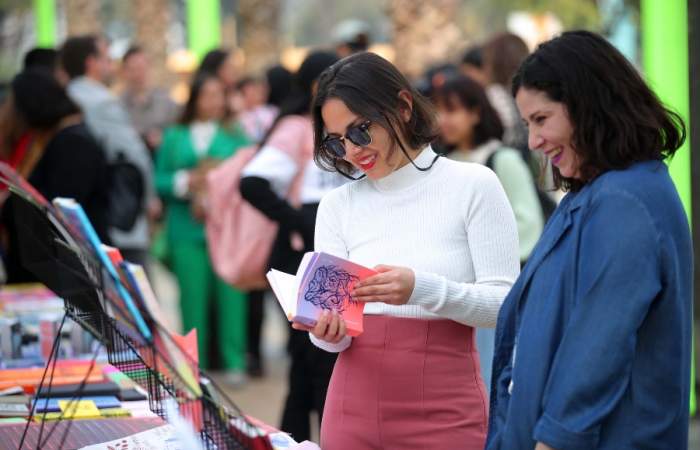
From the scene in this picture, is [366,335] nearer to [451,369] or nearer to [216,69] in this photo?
[451,369]

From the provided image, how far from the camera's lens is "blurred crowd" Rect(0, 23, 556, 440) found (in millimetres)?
5496

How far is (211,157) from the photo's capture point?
28.5 ft

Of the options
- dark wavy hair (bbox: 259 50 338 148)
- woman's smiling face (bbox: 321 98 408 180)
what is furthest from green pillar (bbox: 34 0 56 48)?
woman's smiling face (bbox: 321 98 408 180)

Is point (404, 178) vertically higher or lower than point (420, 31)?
lower

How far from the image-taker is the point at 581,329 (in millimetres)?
2562

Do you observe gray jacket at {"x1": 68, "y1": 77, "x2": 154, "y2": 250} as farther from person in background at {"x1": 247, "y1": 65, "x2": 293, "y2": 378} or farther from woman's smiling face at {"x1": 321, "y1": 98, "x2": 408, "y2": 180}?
woman's smiling face at {"x1": 321, "y1": 98, "x2": 408, "y2": 180}

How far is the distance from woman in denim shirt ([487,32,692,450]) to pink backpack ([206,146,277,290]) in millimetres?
4095

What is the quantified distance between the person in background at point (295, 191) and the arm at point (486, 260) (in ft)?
6.39

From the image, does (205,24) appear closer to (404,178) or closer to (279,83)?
(279,83)

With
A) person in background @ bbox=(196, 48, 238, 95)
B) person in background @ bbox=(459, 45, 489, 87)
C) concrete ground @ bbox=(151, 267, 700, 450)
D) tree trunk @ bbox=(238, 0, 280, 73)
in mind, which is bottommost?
concrete ground @ bbox=(151, 267, 700, 450)

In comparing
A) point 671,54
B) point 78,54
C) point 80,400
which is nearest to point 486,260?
point 80,400

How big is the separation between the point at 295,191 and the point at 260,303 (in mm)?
3756

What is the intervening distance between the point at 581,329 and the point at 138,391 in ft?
6.87

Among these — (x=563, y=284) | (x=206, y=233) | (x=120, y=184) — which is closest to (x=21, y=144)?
(x=120, y=184)
